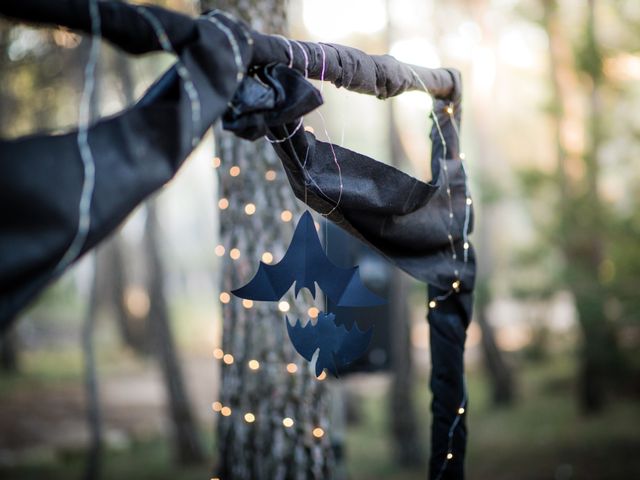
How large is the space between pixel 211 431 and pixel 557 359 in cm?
649

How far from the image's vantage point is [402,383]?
7.95 metres

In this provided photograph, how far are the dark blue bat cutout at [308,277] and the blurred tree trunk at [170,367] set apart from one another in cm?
600

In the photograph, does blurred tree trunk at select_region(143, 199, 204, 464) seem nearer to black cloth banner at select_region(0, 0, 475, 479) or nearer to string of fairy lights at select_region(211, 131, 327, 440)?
string of fairy lights at select_region(211, 131, 327, 440)

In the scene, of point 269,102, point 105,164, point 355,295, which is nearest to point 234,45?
point 269,102

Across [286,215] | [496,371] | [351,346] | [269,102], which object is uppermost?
[269,102]

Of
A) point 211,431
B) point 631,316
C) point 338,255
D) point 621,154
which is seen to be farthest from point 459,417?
point 211,431

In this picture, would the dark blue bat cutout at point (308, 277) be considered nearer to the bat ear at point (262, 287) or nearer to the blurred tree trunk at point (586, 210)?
the bat ear at point (262, 287)

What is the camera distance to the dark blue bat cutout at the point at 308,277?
2.46 metres

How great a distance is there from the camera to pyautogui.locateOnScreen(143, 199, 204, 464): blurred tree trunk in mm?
8250

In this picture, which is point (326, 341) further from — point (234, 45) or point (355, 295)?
point (234, 45)

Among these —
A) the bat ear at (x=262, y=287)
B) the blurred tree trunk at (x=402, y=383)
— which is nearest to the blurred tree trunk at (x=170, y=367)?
the blurred tree trunk at (x=402, y=383)

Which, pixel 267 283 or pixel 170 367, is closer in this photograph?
pixel 267 283

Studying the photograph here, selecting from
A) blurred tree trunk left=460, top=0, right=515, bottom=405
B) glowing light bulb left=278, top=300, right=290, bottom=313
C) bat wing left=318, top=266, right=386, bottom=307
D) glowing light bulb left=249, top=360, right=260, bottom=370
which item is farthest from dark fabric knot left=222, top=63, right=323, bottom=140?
blurred tree trunk left=460, top=0, right=515, bottom=405

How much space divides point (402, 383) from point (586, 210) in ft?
10.3
